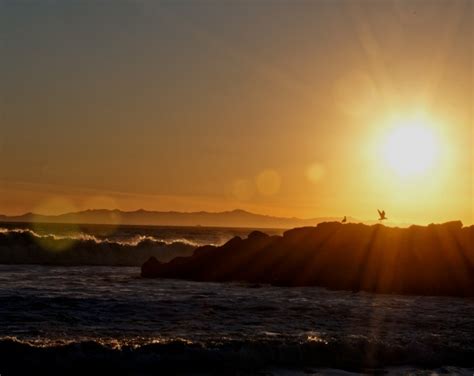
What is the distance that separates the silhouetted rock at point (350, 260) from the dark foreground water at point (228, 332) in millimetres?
2443

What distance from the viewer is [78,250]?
4606 cm

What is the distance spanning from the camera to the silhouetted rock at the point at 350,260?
2570cm

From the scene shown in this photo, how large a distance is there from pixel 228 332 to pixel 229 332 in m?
0.02

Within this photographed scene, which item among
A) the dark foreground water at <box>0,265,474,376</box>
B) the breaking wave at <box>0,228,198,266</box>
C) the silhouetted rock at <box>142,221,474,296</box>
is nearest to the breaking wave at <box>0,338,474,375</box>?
the dark foreground water at <box>0,265,474,376</box>

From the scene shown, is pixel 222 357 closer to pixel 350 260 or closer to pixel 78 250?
pixel 350 260

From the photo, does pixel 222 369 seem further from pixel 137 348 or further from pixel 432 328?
pixel 432 328

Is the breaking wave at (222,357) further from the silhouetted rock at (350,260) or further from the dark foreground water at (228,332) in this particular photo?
the silhouetted rock at (350,260)

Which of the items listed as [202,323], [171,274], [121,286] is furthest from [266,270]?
[202,323]

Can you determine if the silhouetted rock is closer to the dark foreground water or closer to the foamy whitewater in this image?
the dark foreground water

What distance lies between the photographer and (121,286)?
2480cm

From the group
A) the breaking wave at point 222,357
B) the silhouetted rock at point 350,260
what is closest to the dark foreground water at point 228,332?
the breaking wave at point 222,357

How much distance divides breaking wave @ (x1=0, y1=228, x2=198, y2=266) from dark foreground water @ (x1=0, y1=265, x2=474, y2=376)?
21.2m

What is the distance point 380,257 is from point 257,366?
16231 millimetres

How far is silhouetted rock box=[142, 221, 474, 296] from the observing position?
84.3 ft
